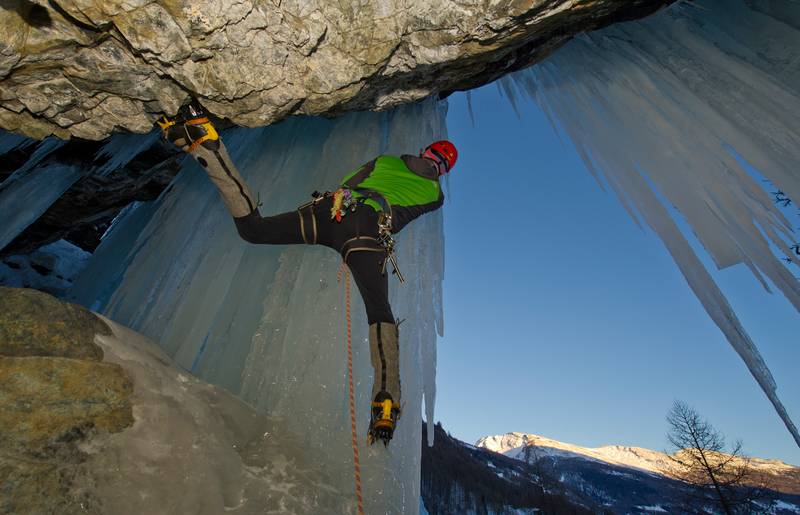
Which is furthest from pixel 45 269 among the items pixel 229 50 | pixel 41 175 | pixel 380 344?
pixel 380 344

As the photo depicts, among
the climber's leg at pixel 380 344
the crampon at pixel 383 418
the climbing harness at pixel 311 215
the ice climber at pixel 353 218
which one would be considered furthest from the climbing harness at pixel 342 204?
the crampon at pixel 383 418

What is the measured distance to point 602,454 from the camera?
1641 inches

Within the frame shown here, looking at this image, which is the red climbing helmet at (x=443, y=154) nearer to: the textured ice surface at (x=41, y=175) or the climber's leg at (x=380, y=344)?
the climber's leg at (x=380, y=344)

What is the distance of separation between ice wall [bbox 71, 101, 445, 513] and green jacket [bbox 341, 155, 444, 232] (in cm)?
63

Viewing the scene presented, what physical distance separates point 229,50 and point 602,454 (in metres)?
50.8

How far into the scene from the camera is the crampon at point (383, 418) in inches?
73.4

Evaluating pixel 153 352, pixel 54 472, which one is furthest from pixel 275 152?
pixel 54 472

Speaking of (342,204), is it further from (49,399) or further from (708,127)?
(708,127)

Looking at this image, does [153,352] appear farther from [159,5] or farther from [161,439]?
[159,5]

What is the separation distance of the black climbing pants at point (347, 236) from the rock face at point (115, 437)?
91cm

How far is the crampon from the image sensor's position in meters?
1.87

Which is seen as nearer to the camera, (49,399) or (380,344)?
(49,399)

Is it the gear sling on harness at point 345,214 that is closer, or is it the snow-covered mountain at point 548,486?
the gear sling on harness at point 345,214

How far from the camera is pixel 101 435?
4.51ft
